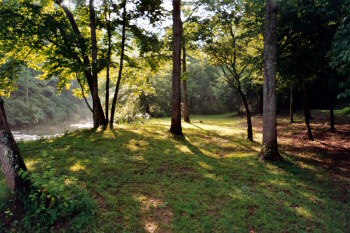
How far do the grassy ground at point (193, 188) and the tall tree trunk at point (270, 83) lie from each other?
1.92 feet

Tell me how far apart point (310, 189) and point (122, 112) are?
2215cm

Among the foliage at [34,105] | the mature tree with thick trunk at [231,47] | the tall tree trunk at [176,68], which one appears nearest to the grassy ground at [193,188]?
the tall tree trunk at [176,68]

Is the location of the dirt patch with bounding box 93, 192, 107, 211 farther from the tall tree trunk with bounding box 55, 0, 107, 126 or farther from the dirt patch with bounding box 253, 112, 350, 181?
the tall tree trunk with bounding box 55, 0, 107, 126

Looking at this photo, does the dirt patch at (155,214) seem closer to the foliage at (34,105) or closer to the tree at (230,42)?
the tree at (230,42)

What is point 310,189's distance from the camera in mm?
A: 6402

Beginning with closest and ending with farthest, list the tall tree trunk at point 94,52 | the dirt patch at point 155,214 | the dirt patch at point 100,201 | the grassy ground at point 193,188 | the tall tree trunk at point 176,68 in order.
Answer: the dirt patch at point 155,214
the grassy ground at point 193,188
the dirt patch at point 100,201
the tall tree trunk at point 176,68
the tall tree trunk at point 94,52

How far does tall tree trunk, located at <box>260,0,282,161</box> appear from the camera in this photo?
316 inches

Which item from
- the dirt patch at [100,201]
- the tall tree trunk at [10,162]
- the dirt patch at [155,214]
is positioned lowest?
the dirt patch at [155,214]

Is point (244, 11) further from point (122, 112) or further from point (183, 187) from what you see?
point (122, 112)

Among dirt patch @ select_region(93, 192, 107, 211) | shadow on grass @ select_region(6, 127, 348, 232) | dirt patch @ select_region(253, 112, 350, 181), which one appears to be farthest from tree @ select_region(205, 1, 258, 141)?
dirt patch @ select_region(93, 192, 107, 211)

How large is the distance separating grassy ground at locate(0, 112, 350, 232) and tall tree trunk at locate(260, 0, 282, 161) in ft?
1.92

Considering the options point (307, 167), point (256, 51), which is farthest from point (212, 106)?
point (307, 167)

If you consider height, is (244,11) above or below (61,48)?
above

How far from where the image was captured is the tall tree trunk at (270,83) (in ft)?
26.3
